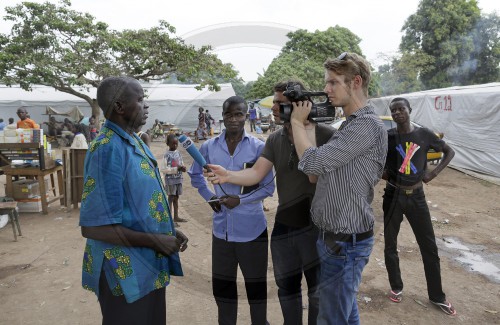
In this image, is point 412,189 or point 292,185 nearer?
point 292,185

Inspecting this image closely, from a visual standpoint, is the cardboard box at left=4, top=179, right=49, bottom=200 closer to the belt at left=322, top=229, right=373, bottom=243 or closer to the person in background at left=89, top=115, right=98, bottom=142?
the belt at left=322, top=229, right=373, bottom=243

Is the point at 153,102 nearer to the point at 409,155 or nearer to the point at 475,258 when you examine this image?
the point at 475,258

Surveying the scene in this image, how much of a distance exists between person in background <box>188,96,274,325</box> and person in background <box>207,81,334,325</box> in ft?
0.41

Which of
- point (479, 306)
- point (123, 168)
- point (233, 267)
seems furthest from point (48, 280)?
point (479, 306)

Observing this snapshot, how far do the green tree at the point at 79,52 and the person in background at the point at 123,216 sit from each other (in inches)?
435

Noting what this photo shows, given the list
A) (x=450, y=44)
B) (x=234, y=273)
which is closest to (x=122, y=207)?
(x=234, y=273)

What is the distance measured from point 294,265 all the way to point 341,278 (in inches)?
22.3

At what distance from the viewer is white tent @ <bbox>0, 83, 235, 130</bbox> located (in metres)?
19.5

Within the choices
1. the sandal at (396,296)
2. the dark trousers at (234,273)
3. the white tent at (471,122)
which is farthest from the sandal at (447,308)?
the white tent at (471,122)

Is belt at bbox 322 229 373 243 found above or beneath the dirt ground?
above

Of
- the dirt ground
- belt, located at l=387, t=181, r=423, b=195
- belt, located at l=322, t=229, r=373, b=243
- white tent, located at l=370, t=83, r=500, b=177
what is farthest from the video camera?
white tent, located at l=370, t=83, r=500, b=177

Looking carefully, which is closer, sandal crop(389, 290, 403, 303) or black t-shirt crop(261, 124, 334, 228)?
black t-shirt crop(261, 124, 334, 228)

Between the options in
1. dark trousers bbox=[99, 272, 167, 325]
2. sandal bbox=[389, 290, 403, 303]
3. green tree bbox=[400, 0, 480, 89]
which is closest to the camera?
dark trousers bbox=[99, 272, 167, 325]

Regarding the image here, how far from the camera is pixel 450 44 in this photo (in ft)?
63.8
